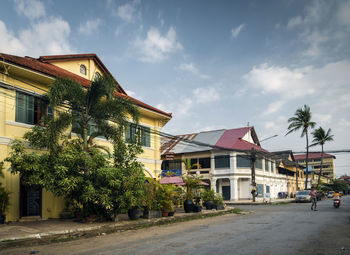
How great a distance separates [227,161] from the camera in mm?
44719

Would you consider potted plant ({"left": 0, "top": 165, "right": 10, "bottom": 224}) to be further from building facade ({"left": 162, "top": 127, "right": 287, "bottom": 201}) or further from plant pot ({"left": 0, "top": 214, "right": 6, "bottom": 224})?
building facade ({"left": 162, "top": 127, "right": 287, "bottom": 201})

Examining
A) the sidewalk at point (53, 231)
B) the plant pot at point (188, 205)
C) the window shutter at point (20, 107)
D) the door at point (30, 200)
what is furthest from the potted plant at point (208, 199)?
the window shutter at point (20, 107)

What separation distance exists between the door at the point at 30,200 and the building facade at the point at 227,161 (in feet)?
85.2

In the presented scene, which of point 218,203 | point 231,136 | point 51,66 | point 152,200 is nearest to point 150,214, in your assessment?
point 152,200

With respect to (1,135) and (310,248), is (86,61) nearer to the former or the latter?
(1,135)

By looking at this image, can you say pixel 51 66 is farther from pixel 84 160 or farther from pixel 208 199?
pixel 208 199

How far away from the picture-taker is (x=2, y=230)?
11.6m

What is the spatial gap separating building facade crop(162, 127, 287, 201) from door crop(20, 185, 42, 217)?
25963 millimetres

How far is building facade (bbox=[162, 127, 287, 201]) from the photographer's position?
44.3 m

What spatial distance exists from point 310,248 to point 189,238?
145 inches

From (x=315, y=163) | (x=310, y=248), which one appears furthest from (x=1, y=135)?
(x=315, y=163)

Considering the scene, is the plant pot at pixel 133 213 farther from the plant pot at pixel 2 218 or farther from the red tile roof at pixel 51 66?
the plant pot at pixel 2 218

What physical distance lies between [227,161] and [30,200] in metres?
32.4

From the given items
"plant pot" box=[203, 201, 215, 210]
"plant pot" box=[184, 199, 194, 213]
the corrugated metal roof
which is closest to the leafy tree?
"plant pot" box=[184, 199, 194, 213]
